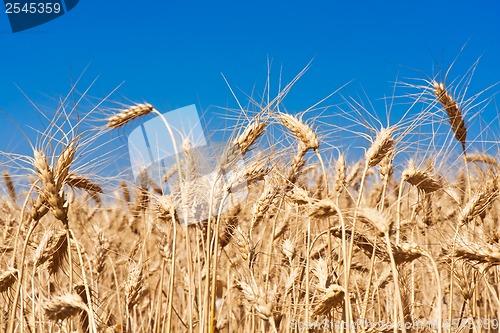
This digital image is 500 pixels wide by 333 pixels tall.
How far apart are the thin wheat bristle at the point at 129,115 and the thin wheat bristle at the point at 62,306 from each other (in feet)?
3.30

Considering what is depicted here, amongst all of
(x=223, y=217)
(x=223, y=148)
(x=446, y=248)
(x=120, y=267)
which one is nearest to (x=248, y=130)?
(x=223, y=148)

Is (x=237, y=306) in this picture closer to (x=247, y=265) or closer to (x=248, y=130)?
(x=247, y=265)

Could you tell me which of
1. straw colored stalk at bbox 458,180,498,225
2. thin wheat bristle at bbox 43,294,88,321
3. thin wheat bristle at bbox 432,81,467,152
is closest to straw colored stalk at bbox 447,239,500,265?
straw colored stalk at bbox 458,180,498,225

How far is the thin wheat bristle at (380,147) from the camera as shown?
2.36 meters

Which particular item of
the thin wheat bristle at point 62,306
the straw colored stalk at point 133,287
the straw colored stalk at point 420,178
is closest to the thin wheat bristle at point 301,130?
the straw colored stalk at point 420,178

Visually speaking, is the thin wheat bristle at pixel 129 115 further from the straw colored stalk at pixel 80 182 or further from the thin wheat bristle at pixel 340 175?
the thin wheat bristle at pixel 340 175

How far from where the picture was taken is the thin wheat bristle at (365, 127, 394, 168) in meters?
2.36

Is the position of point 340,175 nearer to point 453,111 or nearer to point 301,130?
point 301,130

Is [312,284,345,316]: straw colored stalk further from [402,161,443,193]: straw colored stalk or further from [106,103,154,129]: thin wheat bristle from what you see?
[106,103,154,129]: thin wheat bristle

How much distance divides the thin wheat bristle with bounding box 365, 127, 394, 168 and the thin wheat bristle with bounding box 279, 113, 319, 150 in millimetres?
339

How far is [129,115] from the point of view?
8.77 feet

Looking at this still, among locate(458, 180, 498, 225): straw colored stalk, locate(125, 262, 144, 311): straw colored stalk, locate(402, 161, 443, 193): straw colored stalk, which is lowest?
locate(125, 262, 144, 311): straw colored stalk

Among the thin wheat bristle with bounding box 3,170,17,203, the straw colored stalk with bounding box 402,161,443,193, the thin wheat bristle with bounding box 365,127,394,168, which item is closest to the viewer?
the thin wheat bristle with bounding box 365,127,394,168

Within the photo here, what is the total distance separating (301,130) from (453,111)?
3.40ft
